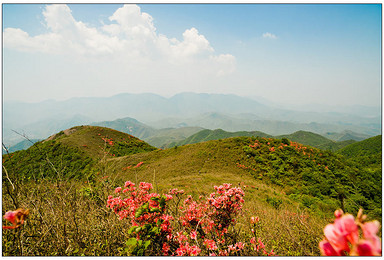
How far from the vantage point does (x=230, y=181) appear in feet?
38.3

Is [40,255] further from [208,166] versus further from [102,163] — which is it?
[208,166]

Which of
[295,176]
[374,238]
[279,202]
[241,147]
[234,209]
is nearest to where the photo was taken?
[374,238]

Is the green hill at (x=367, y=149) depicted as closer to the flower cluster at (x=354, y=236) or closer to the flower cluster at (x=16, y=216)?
the flower cluster at (x=354, y=236)

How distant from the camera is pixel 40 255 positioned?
2113 millimetres

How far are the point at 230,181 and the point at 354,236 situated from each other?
38.2ft

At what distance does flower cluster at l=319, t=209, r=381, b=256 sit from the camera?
587 mm

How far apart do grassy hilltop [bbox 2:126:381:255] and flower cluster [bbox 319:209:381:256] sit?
2.41 metres

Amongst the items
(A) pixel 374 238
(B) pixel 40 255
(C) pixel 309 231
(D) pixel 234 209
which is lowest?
(C) pixel 309 231

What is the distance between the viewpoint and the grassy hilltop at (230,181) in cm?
236

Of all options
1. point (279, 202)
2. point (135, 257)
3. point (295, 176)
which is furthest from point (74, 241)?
point (295, 176)

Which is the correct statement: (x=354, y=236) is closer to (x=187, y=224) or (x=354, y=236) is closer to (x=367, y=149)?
(x=187, y=224)

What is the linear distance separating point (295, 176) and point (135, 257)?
636 inches

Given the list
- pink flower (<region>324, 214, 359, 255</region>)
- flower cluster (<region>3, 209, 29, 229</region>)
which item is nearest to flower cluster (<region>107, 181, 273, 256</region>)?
flower cluster (<region>3, 209, 29, 229</region>)

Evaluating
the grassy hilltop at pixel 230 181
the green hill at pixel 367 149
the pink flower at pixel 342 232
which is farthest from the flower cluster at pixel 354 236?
the green hill at pixel 367 149
